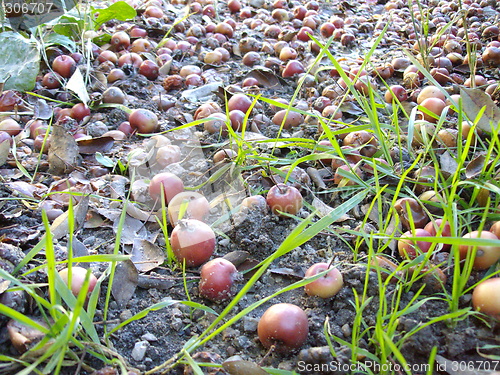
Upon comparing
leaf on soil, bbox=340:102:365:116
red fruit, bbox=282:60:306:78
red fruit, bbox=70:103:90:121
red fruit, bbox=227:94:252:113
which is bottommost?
red fruit, bbox=70:103:90:121

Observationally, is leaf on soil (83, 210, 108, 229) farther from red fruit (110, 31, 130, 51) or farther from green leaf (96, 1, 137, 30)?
green leaf (96, 1, 137, 30)

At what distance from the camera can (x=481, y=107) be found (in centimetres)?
175

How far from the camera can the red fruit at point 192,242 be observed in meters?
1.44

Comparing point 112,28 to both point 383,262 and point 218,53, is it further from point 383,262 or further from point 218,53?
point 383,262

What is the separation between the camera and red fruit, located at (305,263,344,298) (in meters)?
1.33

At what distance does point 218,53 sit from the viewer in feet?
10.4

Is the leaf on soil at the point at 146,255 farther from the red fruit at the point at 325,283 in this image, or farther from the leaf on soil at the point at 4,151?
the leaf on soil at the point at 4,151

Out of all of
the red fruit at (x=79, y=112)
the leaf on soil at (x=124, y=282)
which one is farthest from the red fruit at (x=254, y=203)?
the red fruit at (x=79, y=112)

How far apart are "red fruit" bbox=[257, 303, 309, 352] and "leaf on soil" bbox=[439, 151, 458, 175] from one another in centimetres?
93

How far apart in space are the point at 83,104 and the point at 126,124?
0.36 m

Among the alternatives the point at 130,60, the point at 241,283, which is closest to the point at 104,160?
the point at 241,283

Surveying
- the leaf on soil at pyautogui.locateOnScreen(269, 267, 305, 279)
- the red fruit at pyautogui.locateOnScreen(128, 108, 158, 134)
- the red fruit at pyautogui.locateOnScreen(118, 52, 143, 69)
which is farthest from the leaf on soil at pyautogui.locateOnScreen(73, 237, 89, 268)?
the red fruit at pyautogui.locateOnScreen(118, 52, 143, 69)

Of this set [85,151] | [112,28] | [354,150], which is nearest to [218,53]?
[112,28]

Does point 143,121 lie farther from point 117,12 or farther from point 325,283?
point 117,12
